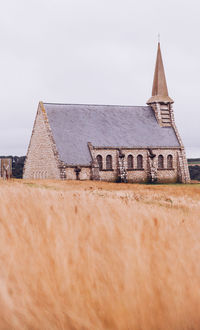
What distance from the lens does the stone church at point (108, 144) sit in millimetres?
36344

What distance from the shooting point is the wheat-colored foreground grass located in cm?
237

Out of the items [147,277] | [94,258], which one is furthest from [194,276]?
[94,258]

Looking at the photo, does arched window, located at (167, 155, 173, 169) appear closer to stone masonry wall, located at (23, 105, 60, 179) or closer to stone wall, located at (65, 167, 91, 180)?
stone wall, located at (65, 167, 91, 180)

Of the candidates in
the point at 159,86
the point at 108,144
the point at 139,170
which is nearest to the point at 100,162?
the point at 108,144

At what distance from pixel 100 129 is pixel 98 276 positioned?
3719 cm

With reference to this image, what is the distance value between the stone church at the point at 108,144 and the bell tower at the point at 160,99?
0.33 ft

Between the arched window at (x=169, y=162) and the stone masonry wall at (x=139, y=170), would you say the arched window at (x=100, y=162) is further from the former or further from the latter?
the arched window at (x=169, y=162)

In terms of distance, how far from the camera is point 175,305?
2467mm

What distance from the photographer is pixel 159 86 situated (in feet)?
149

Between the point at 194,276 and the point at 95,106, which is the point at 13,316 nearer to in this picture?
the point at 194,276

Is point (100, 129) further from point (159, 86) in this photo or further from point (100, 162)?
point (159, 86)

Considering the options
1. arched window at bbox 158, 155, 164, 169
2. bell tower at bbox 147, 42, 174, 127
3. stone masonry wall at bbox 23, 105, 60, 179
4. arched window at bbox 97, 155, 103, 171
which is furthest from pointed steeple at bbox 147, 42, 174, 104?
stone masonry wall at bbox 23, 105, 60, 179

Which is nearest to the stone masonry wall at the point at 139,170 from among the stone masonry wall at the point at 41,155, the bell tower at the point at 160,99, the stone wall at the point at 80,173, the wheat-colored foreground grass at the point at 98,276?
the stone wall at the point at 80,173

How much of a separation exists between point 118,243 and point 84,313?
95 cm
